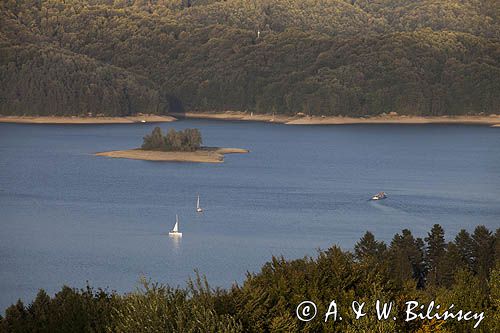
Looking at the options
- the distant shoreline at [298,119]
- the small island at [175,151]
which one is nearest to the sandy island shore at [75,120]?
the distant shoreline at [298,119]

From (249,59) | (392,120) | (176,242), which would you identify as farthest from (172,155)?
(249,59)

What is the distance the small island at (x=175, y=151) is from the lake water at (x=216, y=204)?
179cm

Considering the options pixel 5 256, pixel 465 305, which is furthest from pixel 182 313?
pixel 5 256

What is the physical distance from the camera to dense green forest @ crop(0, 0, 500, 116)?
124250 millimetres

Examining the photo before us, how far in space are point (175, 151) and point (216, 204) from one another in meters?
27.4

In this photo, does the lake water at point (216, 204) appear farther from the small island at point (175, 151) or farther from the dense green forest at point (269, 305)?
the dense green forest at point (269, 305)

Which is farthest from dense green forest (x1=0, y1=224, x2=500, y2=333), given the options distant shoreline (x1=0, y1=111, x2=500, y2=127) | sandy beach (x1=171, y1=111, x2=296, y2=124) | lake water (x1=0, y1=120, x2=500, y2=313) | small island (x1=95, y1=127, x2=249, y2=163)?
sandy beach (x1=171, y1=111, x2=296, y2=124)

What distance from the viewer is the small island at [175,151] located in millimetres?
75750

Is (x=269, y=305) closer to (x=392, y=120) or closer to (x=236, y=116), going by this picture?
(x=392, y=120)

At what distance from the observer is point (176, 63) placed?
146875 mm

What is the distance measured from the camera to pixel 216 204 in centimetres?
4997

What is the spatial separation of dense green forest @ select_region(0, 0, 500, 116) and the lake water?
95.0 ft

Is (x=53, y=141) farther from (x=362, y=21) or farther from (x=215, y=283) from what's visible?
(x=362, y=21)

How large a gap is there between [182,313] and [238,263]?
1969 centimetres
